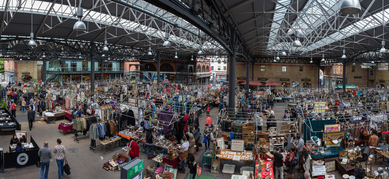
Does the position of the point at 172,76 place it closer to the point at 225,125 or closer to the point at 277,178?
the point at 225,125

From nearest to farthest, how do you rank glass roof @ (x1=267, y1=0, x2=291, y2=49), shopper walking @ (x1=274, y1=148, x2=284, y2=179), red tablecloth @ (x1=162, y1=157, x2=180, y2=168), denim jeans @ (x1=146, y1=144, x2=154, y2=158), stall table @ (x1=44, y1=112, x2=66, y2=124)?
1. shopper walking @ (x1=274, y1=148, x2=284, y2=179)
2. red tablecloth @ (x1=162, y1=157, x2=180, y2=168)
3. denim jeans @ (x1=146, y1=144, x2=154, y2=158)
4. glass roof @ (x1=267, y1=0, x2=291, y2=49)
5. stall table @ (x1=44, y1=112, x2=66, y2=124)

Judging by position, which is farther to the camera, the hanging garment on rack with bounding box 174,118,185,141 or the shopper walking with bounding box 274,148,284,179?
the hanging garment on rack with bounding box 174,118,185,141

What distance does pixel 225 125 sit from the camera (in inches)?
468

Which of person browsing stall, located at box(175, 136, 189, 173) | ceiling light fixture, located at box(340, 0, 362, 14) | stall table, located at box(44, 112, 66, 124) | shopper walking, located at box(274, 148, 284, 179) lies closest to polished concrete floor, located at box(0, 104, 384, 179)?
person browsing stall, located at box(175, 136, 189, 173)

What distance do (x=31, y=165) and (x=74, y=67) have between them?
4609 centimetres

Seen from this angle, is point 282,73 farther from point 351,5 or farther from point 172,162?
point 351,5

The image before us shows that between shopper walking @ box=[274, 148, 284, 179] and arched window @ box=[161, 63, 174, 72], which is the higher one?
arched window @ box=[161, 63, 174, 72]

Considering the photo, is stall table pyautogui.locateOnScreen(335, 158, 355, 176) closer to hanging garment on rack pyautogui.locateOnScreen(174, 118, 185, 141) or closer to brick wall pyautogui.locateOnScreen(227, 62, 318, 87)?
hanging garment on rack pyautogui.locateOnScreen(174, 118, 185, 141)

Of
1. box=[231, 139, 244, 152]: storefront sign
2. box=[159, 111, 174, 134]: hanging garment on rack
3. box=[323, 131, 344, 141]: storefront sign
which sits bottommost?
box=[231, 139, 244, 152]: storefront sign

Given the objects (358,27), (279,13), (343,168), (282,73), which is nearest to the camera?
(343,168)

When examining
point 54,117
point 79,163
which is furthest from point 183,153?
point 54,117

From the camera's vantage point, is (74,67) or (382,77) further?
(74,67)

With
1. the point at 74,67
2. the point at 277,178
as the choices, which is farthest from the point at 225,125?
the point at 74,67

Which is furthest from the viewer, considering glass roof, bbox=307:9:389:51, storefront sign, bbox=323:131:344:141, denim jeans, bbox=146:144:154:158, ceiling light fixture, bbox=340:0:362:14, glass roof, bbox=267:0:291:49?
glass roof, bbox=307:9:389:51
